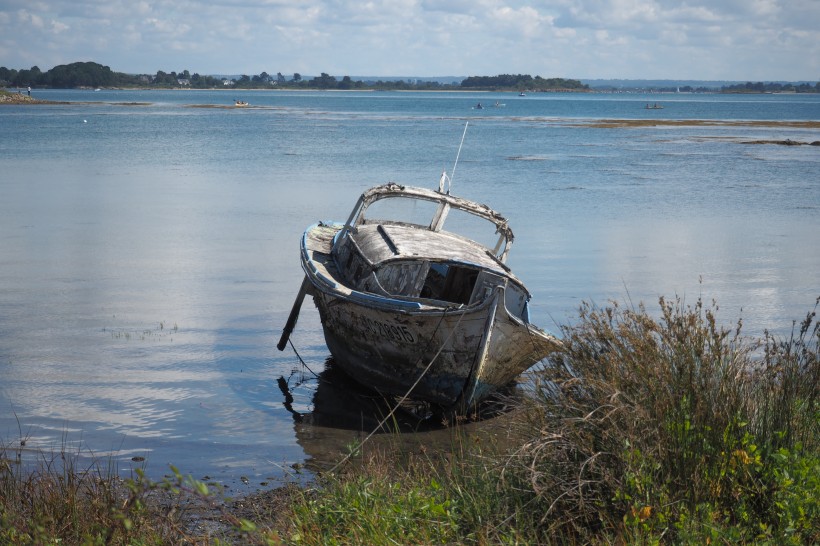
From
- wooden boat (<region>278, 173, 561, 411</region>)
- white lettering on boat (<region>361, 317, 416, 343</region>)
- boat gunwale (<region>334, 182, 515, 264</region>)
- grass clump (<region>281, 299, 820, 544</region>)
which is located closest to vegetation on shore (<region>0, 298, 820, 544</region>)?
grass clump (<region>281, 299, 820, 544</region>)

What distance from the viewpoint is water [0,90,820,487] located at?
36.3 ft

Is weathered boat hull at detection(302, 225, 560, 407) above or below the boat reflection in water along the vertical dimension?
above

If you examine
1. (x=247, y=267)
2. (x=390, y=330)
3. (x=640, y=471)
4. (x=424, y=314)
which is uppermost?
(x=640, y=471)

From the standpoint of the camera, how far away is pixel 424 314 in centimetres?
1080

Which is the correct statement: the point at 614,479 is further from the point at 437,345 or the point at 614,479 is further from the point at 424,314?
the point at 437,345

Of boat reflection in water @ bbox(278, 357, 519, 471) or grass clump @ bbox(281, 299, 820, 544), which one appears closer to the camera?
grass clump @ bbox(281, 299, 820, 544)

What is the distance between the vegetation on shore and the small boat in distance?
284 cm

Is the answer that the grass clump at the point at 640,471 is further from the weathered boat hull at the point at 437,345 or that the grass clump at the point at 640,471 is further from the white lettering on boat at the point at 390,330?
the white lettering on boat at the point at 390,330

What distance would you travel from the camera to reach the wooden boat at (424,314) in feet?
35.5

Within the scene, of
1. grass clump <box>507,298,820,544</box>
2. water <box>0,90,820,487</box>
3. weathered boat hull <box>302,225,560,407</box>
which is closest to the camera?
grass clump <box>507,298,820,544</box>

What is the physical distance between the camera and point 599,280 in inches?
704

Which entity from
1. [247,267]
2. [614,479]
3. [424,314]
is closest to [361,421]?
[424,314]

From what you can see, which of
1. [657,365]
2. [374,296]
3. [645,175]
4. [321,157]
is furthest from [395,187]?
[321,157]

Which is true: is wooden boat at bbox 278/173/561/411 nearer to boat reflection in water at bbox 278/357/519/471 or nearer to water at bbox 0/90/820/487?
boat reflection in water at bbox 278/357/519/471
